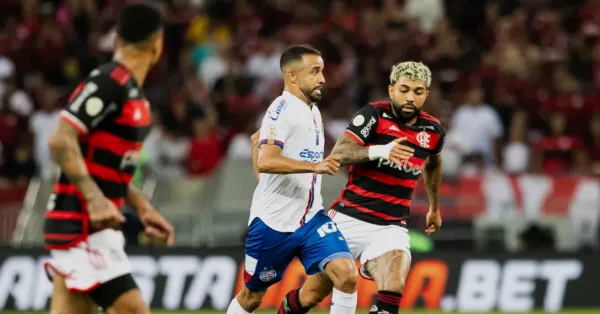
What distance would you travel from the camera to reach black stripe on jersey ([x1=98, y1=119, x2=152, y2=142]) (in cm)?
672

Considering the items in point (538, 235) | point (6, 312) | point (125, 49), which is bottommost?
point (6, 312)

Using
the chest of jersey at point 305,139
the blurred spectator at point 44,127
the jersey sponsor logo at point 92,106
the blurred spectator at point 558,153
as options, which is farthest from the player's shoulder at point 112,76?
the blurred spectator at point 44,127

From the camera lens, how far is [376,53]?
63.1ft

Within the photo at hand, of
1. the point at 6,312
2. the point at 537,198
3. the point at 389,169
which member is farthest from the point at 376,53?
the point at 389,169

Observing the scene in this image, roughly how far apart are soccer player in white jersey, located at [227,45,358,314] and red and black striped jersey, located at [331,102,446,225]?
0.60m

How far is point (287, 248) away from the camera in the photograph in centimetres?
878

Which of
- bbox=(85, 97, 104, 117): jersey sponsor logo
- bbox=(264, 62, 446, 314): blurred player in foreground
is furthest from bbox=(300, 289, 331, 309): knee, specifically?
bbox=(85, 97, 104, 117): jersey sponsor logo

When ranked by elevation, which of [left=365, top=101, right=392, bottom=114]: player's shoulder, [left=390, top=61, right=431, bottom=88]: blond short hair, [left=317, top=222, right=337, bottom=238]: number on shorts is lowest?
[left=317, top=222, right=337, bottom=238]: number on shorts

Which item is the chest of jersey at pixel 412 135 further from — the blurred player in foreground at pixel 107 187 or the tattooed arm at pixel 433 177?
the blurred player in foreground at pixel 107 187

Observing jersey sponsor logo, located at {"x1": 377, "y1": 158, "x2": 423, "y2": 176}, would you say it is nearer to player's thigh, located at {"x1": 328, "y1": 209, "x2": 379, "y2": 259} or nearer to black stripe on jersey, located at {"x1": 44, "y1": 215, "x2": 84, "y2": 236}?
player's thigh, located at {"x1": 328, "y1": 209, "x2": 379, "y2": 259}

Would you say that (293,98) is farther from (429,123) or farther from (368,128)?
(429,123)

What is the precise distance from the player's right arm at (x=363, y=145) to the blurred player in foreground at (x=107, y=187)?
2276 mm

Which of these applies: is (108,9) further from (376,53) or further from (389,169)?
(389,169)

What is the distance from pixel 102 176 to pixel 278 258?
237 cm
